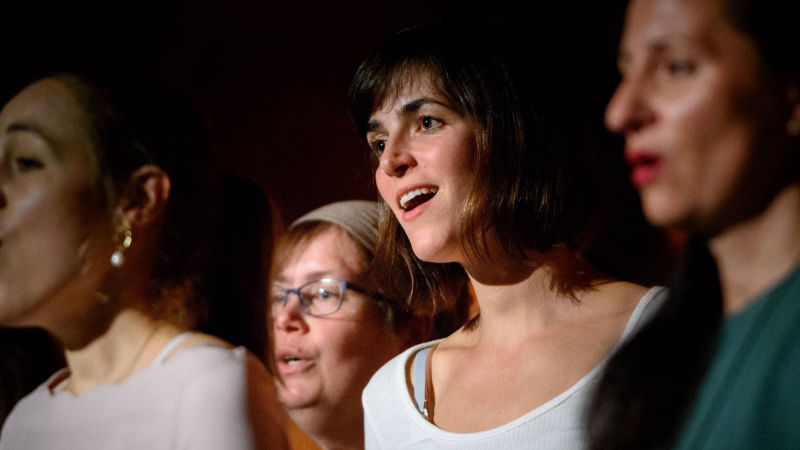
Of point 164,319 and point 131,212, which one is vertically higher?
point 131,212

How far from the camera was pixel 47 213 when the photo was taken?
166 centimetres

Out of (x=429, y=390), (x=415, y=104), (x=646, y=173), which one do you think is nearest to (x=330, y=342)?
(x=429, y=390)

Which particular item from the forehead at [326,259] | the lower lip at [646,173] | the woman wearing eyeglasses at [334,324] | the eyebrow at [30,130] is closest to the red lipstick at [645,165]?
the lower lip at [646,173]

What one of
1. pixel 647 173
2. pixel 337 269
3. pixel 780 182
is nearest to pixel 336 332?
pixel 337 269

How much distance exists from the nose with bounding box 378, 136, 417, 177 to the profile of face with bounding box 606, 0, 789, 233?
2.09 feet

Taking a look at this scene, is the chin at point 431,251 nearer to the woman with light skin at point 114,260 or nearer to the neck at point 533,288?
the neck at point 533,288

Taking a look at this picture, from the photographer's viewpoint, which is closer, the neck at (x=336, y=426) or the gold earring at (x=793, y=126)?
the gold earring at (x=793, y=126)

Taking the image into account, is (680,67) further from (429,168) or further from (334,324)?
(334,324)

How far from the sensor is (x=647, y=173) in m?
1.03

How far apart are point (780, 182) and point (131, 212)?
54.4 inches

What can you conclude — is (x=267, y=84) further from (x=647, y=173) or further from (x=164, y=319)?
(x=647, y=173)

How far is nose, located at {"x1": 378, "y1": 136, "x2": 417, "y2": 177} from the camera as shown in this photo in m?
1.61

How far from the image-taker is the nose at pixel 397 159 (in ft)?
5.27

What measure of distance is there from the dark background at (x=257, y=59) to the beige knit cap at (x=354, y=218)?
0.09 meters
